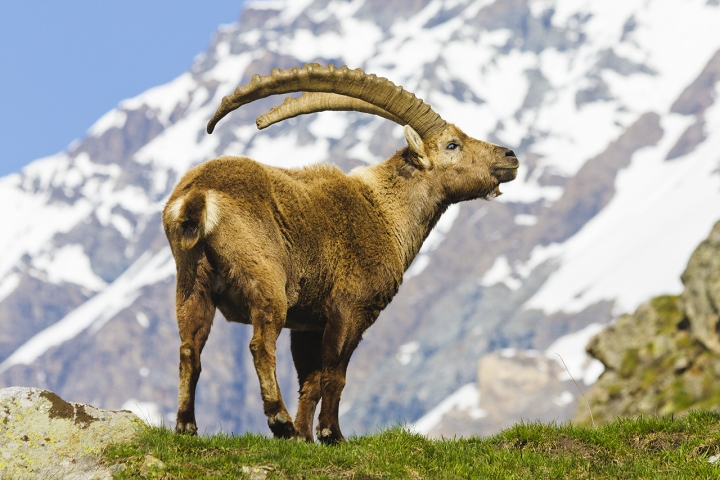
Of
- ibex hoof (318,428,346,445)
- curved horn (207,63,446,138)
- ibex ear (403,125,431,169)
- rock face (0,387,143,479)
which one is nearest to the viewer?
rock face (0,387,143,479)

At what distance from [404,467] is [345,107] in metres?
6.70

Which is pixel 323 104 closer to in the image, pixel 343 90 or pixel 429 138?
pixel 343 90

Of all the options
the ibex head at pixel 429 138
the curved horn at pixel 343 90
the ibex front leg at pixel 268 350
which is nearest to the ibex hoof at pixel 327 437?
the ibex front leg at pixel 268 350

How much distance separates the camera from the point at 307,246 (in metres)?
13.6

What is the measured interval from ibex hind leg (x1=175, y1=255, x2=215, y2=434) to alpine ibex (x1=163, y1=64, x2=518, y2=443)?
2 cm

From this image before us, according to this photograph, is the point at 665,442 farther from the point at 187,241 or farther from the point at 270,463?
the point at 187,241

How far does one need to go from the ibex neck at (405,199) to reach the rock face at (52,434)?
200 inches

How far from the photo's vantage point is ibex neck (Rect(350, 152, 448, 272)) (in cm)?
1533

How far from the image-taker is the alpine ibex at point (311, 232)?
40.9 ft

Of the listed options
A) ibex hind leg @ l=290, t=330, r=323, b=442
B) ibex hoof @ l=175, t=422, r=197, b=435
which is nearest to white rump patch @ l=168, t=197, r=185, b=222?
ibex hoof @ l=175, t=422, r=197, b=435

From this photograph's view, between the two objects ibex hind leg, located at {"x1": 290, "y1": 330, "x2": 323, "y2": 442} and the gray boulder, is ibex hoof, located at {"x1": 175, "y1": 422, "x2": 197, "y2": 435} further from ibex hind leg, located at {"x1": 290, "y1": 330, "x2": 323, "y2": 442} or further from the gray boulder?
the gray boulder

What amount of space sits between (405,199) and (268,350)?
13.8 feet

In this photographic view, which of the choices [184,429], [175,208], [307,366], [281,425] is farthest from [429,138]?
[184,429]

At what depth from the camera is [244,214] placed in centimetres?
1276
